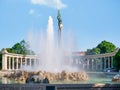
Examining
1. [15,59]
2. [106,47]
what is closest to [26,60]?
[15,59]

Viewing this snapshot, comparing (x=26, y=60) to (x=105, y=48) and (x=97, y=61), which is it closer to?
(x=97, y=61)

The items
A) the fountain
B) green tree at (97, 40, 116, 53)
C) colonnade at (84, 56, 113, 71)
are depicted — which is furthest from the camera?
green tree at (97, 40, 116, 53)

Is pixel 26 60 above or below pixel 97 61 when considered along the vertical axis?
above

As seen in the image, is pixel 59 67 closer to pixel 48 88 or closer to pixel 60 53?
pixel 60 53

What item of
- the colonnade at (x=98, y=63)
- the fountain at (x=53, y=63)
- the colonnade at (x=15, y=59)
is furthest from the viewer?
the colonnade at (x=98, y=63)

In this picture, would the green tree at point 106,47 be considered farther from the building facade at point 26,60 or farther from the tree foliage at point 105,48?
the building facade at point 26,60

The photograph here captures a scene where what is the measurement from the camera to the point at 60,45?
51531 millimetres

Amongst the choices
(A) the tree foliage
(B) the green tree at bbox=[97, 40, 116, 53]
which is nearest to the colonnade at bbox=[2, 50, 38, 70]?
(A) the tree foliage

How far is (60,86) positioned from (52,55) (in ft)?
82.3

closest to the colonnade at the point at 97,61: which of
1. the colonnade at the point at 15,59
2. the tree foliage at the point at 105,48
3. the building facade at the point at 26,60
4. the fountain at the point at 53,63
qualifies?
the building facade at the point at 26,60

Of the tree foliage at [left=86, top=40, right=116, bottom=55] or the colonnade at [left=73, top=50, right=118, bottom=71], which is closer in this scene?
the colonnade at [left=73, top=50, right=118, bottom=71]

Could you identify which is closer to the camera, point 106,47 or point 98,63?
point 98,63

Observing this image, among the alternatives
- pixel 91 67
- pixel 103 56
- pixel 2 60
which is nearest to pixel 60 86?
pixel 2 60

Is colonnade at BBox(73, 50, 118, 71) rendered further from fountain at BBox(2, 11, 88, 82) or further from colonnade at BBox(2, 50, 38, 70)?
fountain at BBox(2, 11, 88, 82)
